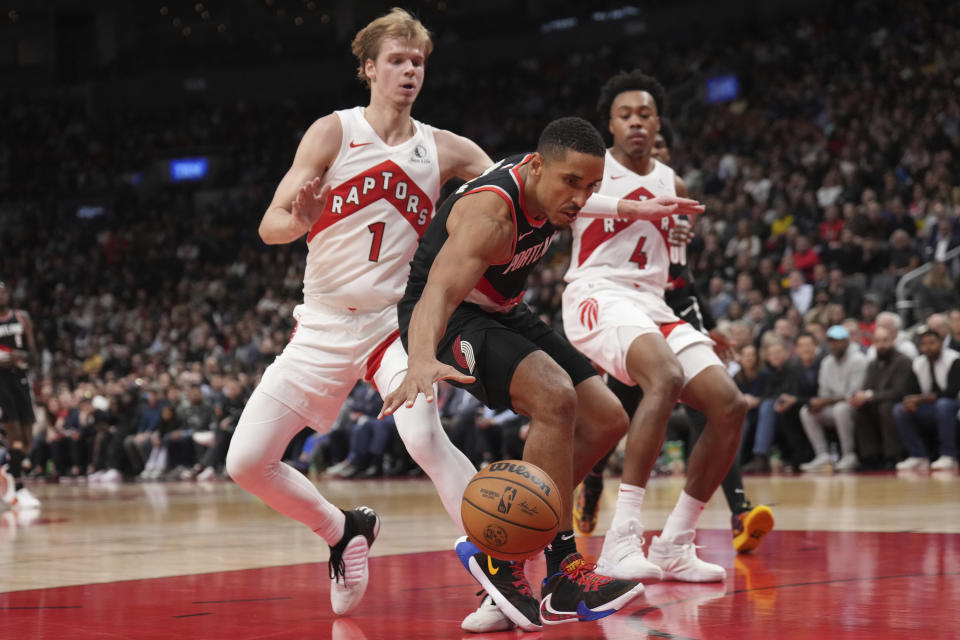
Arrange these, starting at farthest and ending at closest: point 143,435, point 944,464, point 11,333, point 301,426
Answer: point 143,435 → point 944,464 → point 11,333 → point 301,426

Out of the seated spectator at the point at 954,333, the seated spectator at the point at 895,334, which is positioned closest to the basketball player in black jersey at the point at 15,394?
the seated spectator at the point at 895,334

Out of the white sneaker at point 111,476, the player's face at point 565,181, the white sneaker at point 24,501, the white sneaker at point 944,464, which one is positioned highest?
the player's face at point 565,181

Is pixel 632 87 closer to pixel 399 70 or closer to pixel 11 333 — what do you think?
pixel 399 70

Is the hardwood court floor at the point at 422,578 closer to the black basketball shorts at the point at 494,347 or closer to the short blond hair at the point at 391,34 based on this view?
the black basketball shorts at the point at 494,347

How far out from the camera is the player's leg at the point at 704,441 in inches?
197

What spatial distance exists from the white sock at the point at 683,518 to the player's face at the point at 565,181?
5.57 feet

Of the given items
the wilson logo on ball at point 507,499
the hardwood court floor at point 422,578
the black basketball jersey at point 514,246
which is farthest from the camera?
the black basketball jersey at point 514,246

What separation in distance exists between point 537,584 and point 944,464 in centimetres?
770

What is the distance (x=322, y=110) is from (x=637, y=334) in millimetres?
27653

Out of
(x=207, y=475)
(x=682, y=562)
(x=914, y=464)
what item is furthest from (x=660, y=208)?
(x=207, y=475)

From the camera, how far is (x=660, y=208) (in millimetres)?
4738

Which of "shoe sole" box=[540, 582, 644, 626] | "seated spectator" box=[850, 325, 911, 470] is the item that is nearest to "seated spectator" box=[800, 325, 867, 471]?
"seated spectator" box=[850, 325, 911, 470]

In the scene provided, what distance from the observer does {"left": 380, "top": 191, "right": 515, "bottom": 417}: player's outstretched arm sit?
353cm

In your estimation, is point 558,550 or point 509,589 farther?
point 558,550
